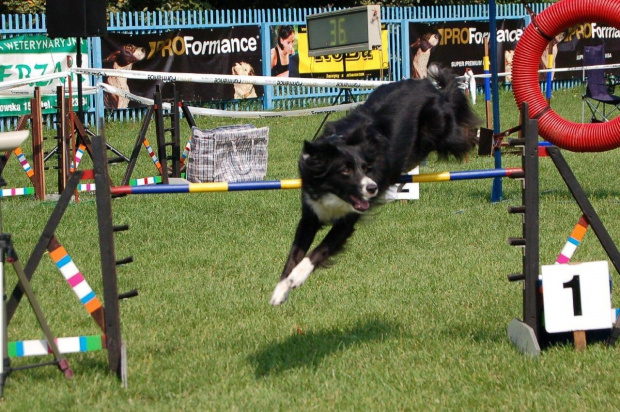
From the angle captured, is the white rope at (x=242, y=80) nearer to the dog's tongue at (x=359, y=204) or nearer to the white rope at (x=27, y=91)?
the white rope at (x=27, y=91)

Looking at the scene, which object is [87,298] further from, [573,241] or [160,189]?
[573,241]

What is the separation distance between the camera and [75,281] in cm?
448

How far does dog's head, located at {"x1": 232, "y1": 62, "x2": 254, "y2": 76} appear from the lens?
19.4 m

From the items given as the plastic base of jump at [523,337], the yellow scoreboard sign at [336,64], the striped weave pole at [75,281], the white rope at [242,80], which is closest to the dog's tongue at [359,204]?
the plastic base of jump at [523,337]

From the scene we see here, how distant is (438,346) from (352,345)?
50cm

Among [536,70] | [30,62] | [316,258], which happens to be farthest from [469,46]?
[316,258]

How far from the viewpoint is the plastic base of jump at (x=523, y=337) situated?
15.3 feet

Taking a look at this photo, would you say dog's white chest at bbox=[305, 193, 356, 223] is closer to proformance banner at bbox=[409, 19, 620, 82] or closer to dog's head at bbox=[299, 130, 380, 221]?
dog's head at bbox=[299, 130, 380, 221]

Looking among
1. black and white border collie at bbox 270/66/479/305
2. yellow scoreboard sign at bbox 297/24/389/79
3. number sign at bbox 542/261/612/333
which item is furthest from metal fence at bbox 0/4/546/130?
number sign at bbox 542/261/612/333

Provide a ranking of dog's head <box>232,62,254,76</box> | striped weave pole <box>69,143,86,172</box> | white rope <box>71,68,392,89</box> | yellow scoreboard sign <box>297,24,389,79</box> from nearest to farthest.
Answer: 1. white rope <box>71,68,392,89</box>
2. striped weave pole <box>69,143,86,172</box>
3. dog's head <box>232,62,254,76</box>
4. yellow scoreboard sign <box>297,24,389,79</box>

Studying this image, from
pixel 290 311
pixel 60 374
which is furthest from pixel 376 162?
pixel 60 374

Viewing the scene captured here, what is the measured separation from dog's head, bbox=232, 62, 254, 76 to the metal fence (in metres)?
0.36

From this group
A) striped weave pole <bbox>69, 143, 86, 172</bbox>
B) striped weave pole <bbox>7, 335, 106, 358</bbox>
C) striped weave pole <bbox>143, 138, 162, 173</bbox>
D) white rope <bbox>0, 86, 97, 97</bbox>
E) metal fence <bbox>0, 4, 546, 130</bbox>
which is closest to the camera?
striped weave pole <bbox>7, 335, 106, 358</bbox>

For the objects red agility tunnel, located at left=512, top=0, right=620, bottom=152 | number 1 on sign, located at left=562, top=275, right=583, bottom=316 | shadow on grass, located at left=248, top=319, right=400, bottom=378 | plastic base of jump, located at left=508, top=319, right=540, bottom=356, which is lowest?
shadow on grass, located at left=248, top=319, right=400, bottom=378
